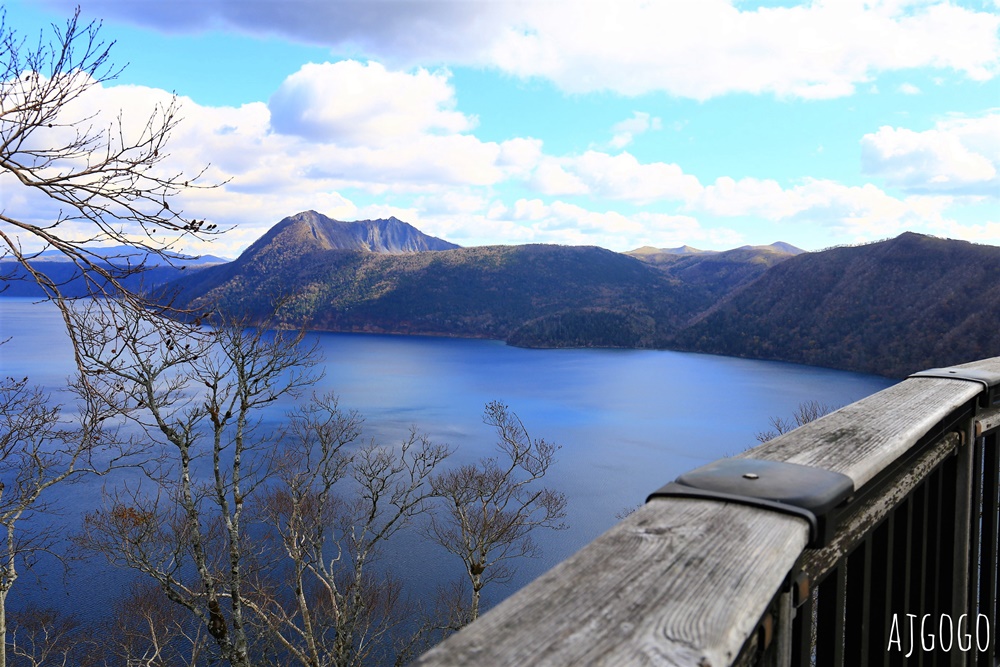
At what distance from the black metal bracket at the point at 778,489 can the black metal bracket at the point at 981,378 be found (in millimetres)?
899

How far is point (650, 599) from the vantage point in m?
0.68

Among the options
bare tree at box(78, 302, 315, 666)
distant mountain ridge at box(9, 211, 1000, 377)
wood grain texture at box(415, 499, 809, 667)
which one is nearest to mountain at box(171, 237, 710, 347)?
distant mountain ridge at box(9, 211, 1000, 377)

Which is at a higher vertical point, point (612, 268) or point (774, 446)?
point (612, 268)

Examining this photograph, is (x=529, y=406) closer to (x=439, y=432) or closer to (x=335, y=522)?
(x=439, y=432)

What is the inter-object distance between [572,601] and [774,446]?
739 millimetres

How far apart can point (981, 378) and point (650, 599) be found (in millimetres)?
1596

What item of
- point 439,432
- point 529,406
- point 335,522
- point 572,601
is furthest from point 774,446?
point 529,406

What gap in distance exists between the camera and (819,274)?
108m

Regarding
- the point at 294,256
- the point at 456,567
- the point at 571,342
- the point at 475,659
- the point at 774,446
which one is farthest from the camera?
the point at 294,256

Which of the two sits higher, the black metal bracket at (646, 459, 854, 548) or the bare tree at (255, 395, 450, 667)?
the black metal bracket at (646, 459, 854, 548)

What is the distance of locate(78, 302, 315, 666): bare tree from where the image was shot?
7055 mm

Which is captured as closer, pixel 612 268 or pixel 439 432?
pixel 439 432

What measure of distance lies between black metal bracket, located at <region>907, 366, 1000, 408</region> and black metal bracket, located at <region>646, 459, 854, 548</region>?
0.90m

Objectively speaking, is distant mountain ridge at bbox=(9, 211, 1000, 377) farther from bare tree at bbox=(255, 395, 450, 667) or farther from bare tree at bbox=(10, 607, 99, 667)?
bare tree at bbox=(10, 607, 99, 667)
